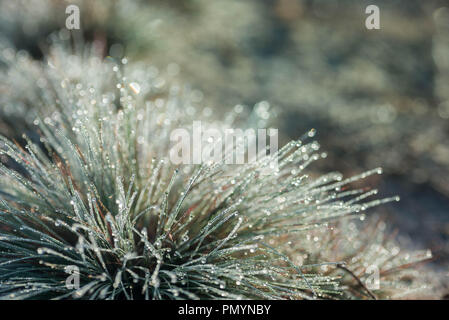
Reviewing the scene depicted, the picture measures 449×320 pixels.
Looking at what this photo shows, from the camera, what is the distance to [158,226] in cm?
147

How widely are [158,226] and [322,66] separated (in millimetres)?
3948

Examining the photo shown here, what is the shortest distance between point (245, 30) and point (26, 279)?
459 cm

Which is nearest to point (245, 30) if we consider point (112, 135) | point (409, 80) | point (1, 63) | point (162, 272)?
point (409, 80)

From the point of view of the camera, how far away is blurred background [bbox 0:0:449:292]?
3287 millimetres

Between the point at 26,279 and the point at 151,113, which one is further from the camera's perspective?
the point at 151,113

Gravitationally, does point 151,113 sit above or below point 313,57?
below

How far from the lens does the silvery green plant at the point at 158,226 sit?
138 centimetres

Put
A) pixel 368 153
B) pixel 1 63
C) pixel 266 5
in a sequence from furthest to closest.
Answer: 1. pixel 266 5
2. pixel 368 153
3. pixel 1 63

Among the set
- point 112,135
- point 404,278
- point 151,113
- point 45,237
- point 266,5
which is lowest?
point 404,278

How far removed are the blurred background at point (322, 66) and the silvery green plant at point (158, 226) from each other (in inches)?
49.4

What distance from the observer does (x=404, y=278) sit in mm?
2152

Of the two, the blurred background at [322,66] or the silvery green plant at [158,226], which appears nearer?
the silvery green plant at [158,226]

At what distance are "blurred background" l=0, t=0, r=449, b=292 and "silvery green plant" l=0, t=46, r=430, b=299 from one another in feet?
4.12

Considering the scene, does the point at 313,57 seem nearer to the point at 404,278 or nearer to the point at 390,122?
the point at 390,122
